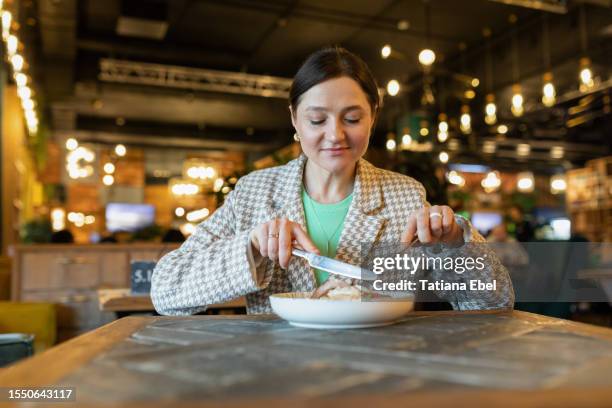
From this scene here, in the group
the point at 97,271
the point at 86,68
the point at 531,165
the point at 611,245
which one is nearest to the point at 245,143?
the point at 86,68

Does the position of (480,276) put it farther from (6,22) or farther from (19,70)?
(19,70)

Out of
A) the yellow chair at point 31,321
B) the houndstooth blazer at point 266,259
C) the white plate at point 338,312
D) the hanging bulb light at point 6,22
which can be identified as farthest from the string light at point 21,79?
the white plate at point 338,312

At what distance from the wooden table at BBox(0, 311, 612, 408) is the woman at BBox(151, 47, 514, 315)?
0.25 meters

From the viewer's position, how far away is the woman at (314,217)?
4.09 ft

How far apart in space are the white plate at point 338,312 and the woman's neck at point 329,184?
667 millimetres

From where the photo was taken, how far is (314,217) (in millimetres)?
1631

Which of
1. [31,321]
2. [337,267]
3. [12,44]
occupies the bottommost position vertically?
[31,321]

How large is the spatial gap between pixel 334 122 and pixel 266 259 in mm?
392

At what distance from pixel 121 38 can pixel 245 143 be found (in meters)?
5.62

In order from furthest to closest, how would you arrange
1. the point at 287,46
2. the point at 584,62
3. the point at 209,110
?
the point at 209,110, the point at 287,46, the point at 584,62

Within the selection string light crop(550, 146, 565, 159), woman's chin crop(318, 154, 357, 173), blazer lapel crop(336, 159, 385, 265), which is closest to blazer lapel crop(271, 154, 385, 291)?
blazer lapel crop(336, 159, 385, 265)

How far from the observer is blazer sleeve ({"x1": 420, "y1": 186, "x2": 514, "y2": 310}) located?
1.33 metres

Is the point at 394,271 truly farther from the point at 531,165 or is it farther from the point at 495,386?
the point at 531,165

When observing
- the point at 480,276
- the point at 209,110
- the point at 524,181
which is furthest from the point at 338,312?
the point at 524,181
